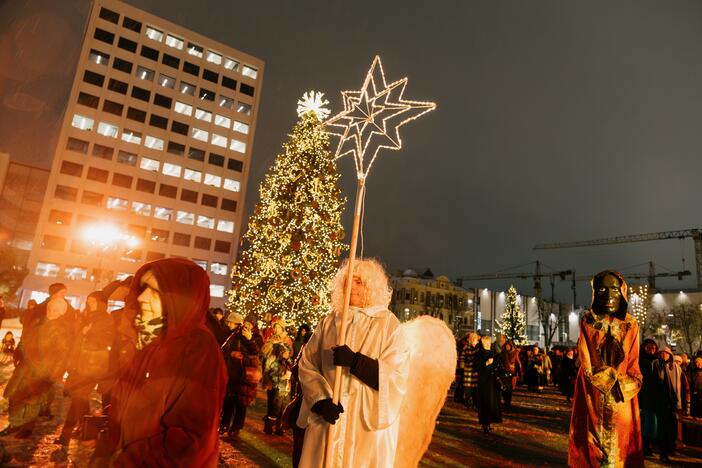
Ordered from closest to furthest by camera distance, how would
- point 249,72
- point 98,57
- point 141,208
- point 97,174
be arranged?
1. point 97,174
2. point 141,208
3. point 98,57
4. point 249,72

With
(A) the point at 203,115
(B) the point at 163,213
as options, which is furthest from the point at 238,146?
(B) the point at 163,213

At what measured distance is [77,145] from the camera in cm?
5203

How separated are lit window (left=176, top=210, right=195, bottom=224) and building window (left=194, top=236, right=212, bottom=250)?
7.90ft

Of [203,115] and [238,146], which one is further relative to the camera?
[238,146]

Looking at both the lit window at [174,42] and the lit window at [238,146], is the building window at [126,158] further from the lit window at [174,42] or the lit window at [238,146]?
the lit window at [174,42]

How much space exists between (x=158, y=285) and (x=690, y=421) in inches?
468

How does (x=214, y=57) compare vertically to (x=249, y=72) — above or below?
above

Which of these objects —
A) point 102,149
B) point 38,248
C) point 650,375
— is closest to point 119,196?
point 102,149

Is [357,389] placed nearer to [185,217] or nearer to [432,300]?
[185,217]

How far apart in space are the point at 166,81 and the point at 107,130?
418 inches

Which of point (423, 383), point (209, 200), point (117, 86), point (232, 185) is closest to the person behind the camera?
point (423, 383)

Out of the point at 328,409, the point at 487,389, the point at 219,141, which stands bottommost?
the point at 487,389

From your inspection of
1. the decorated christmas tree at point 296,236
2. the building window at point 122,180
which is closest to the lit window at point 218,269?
the building window at point 122,180

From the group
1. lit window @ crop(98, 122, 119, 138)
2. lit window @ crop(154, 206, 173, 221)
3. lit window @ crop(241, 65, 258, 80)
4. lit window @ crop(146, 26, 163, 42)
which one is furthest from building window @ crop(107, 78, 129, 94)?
lit window @ crop(241, 65, 258, 80)
